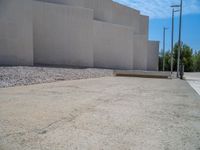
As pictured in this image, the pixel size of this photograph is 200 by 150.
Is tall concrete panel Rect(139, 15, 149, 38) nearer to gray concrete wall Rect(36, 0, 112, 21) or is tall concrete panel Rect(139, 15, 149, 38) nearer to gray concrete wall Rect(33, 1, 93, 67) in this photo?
gray concrete wall Rect(36, 0, 112, 21)

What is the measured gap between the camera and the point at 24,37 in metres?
14.9

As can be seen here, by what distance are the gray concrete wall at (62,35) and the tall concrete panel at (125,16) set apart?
11.3m

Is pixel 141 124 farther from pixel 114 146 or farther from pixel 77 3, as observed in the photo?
pixel 77 3

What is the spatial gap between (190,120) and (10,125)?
372cm

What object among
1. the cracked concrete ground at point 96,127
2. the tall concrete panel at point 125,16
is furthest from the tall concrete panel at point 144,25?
the cracked concrete ground at point 96,127

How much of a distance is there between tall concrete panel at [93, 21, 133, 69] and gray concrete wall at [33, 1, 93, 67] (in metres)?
3.19

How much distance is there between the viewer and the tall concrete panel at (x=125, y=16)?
106 feet

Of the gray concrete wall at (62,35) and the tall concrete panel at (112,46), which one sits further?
the tall concrete panel at (112,46)

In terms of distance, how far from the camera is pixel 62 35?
2023 cm

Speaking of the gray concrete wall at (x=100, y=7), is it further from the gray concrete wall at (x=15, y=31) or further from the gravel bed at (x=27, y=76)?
the gravel bed at (x=27, y=76)

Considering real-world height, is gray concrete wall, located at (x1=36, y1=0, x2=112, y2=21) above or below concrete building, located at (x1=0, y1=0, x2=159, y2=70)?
above

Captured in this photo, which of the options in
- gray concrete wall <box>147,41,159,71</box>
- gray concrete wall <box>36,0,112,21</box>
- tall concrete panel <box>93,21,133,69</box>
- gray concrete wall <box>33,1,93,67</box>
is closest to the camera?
gray concrete wall <box>33,1,93,67</box>

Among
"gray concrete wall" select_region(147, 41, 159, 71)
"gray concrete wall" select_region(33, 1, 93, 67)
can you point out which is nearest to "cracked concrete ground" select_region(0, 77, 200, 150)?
"gray concrete wall" select_region(33, 1, 93, 67)

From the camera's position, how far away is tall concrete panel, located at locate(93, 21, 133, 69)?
25.2 meters
